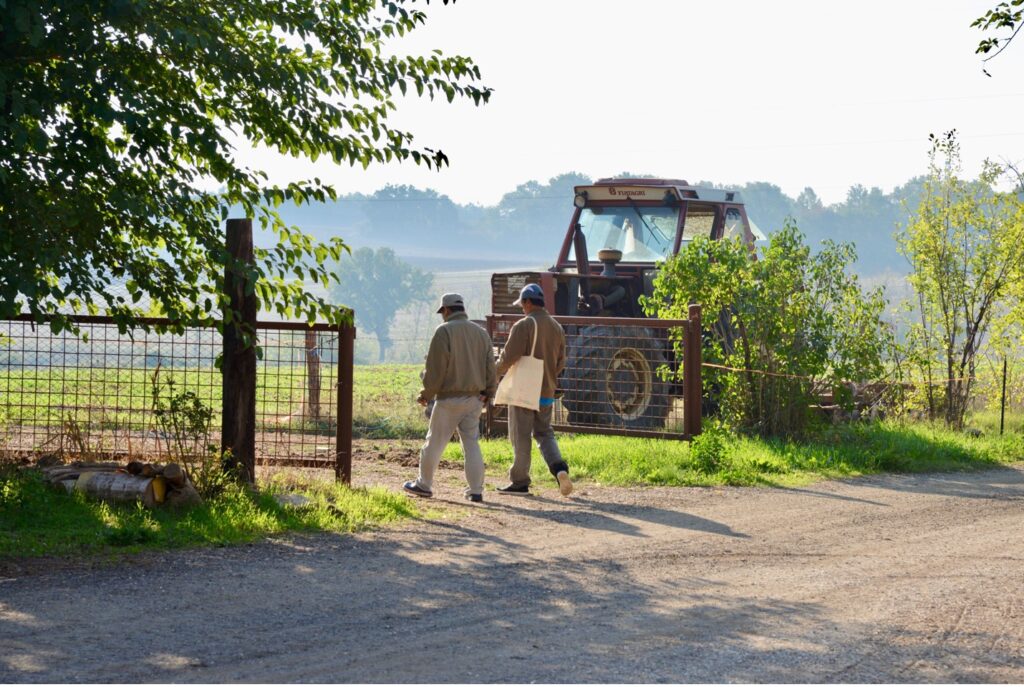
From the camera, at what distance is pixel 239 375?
1075 centimetres

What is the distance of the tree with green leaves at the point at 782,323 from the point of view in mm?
14609

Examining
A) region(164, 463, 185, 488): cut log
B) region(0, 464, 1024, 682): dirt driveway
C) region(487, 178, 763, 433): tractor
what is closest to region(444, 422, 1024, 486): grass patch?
region(487, 178, 763, 433): tractor

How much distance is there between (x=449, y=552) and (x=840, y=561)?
8.74 feet

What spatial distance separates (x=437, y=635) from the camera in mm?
6660

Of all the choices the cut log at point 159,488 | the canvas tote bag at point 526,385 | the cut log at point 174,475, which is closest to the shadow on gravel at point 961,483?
the canvas tote bag at point 526,385

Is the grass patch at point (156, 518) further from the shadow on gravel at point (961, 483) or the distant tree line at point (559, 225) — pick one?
the distant tree line at point (559, 225)

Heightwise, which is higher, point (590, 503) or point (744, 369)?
point (744, 369)

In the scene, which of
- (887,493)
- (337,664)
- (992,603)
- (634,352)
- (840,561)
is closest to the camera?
(337,664)

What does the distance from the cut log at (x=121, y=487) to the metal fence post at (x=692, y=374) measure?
618 centimetres

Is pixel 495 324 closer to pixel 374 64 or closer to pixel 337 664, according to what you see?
pixel 374 64

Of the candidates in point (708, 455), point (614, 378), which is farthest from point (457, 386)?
point (614, 378)

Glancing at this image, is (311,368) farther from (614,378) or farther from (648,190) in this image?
(648,190)

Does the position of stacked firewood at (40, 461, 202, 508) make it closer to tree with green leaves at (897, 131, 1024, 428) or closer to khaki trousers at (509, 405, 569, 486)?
khaki trousers at (509, 405, 569, 486)

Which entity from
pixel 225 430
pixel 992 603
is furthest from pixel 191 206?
pixel 992 603
